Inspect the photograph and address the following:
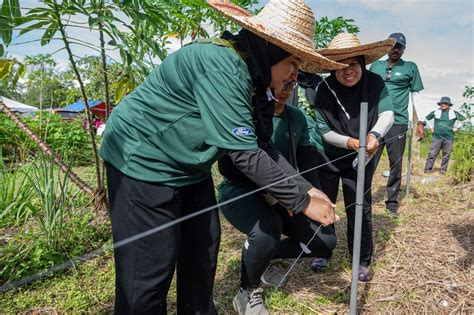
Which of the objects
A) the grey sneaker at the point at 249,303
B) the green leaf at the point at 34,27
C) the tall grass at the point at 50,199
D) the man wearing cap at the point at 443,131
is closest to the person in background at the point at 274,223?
the grey sneaker at the point at 249,303

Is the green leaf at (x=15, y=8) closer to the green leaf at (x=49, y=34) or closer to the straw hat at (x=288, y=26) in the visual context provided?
the green leaf at (x=49, y=34)

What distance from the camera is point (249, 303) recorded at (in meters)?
1.95

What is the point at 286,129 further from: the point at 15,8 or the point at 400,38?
the point at 400,38

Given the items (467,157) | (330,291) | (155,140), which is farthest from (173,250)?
(467,157)

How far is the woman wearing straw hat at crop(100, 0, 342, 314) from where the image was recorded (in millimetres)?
1153

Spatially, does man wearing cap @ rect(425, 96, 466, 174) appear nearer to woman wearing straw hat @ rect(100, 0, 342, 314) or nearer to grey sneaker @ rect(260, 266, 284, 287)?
grey sneaker @ rect(260, 266, 284, 287)

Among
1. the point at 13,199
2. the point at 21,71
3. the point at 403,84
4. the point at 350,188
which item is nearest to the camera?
the point at 21,71

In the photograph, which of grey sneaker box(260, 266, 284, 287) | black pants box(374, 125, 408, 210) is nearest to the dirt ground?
grey sneaker box(260, 266, 284, 287)

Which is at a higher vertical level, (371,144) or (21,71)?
(21,71)

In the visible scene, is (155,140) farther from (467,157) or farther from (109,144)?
(467,157)

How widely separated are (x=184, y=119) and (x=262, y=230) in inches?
33.5

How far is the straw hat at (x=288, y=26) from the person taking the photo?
1271mm

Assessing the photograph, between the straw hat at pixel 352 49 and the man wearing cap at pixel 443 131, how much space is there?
18.0 ft

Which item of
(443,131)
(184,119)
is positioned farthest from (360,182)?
(443,131)
